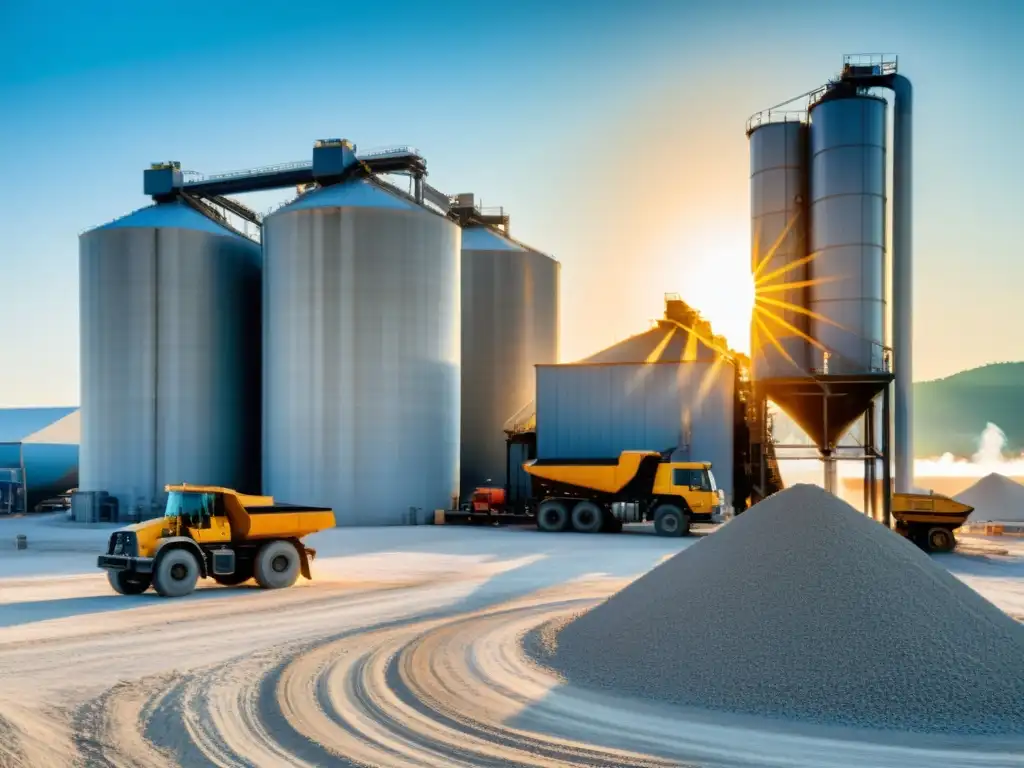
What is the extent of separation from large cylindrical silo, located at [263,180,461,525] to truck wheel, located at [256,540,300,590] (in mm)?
17182

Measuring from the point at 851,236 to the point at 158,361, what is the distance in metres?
28.3

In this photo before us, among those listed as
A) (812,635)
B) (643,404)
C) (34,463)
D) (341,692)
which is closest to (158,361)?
(34,463)

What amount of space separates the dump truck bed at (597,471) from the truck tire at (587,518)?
2.41 feet

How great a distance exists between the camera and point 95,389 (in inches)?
1582

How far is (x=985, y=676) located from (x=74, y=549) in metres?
26.2

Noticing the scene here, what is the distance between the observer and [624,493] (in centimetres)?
3184

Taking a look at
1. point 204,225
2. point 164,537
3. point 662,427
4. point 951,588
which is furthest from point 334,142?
point 951,588

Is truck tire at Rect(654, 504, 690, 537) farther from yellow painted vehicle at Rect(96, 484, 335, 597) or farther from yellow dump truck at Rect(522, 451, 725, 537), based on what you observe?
yellow painted vehicle at Rect(96, 484, 335, 597)

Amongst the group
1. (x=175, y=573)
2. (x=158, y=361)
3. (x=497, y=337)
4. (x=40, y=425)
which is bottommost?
(x=175, y=573)

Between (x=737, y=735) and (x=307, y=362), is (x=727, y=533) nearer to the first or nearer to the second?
(x=737, y=735)

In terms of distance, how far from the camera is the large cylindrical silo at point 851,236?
112ft

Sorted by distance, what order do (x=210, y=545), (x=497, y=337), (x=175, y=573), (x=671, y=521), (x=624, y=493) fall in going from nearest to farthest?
(x=175, y=573), (x=210, y=545), (x=671, y=521), (x=624, y=493), (x=497, y=337)

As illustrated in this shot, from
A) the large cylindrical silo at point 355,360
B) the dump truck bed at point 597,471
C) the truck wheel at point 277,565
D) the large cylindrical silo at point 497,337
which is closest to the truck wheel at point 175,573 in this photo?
the truck wheel at point 277,565

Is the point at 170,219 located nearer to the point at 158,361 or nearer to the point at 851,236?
the point at 158,361
